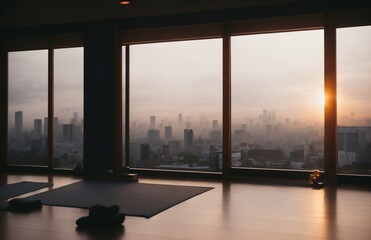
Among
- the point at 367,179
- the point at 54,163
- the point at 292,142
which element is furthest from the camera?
the point at 54,163

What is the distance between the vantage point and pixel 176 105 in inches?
254

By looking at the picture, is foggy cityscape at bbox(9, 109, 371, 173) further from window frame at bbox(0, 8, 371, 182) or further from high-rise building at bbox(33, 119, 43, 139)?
window frame at bbox(0, 8, 371, 182)

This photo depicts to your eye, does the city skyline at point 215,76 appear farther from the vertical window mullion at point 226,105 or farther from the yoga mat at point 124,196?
the yoga mat at point 124,196

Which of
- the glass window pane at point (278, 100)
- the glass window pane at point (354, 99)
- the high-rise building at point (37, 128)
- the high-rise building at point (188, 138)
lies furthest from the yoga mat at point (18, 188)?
the glass window pane at point (354, 99)

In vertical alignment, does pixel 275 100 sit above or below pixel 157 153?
above

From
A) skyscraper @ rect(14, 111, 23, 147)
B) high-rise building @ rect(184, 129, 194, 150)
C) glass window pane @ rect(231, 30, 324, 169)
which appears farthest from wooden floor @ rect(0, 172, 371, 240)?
skyscraper @ rect(14, 111, 23, 147)

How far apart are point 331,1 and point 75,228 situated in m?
4.04

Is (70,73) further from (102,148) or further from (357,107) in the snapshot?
(357,107)

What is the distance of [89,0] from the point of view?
21.8 ft

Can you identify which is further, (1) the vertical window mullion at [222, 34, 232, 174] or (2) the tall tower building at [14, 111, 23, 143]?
(2) the tall tower building at [14, 111, 23, 143]

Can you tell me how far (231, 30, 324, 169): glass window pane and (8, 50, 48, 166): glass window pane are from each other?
119 inches

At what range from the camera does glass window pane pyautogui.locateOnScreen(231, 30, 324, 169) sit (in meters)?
5.74

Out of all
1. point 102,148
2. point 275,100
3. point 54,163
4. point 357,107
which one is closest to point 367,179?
point 357,107

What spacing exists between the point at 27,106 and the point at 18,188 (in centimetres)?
227
